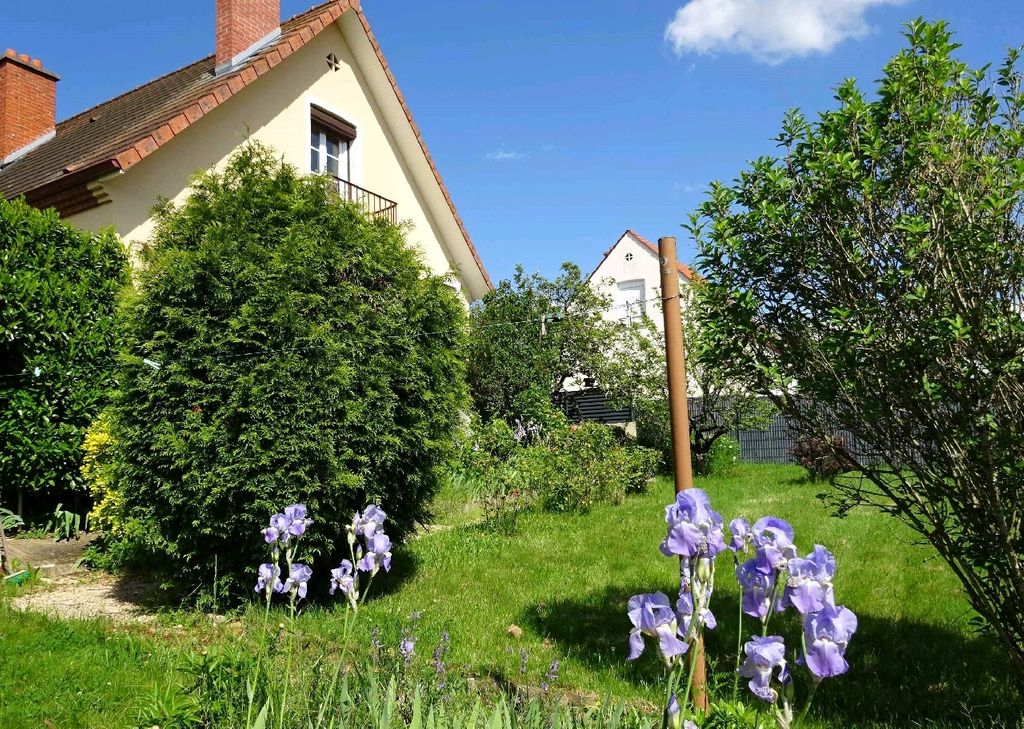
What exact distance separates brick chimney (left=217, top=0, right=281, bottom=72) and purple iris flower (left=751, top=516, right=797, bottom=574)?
13296 millimetres

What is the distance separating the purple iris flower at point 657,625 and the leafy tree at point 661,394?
41.8ft

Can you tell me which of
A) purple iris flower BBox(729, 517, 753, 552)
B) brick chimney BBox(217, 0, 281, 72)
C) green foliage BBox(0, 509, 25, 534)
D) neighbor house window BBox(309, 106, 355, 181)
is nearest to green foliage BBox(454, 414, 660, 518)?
green foliage BBox(0, 509, 25, 534)

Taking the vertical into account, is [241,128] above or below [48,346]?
above

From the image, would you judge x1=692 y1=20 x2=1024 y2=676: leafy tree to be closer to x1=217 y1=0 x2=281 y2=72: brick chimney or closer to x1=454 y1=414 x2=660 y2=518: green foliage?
x1=454 y1=414 x2=660 y2=518: green foliage

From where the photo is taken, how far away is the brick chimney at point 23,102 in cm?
1322

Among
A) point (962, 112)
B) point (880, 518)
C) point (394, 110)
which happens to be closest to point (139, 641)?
point (962, 112)

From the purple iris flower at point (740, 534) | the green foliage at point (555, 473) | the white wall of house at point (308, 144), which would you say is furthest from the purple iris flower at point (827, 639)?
the green foliage at point (555, 473)

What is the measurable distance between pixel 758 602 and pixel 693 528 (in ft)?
0.75

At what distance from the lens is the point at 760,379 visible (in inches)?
167

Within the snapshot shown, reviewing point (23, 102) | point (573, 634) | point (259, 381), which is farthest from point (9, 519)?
point (23, 102)

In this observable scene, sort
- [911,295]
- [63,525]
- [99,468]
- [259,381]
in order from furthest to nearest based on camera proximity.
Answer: [63,525], [99,468], [259,381], [911,295]

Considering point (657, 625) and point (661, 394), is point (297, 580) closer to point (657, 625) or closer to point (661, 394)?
point (657, 625)

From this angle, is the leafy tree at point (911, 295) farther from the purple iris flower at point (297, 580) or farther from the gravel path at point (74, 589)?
the gravel path at point (74, 589)

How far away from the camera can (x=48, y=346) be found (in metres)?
7.86
